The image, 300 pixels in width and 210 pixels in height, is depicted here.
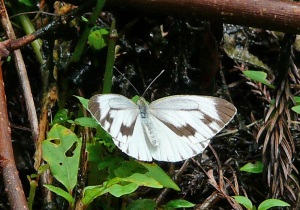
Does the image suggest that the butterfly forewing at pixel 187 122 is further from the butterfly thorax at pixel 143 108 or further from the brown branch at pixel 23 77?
the brown branch at pixel 23 77

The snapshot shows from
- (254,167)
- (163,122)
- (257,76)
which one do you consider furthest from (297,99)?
(163,122)

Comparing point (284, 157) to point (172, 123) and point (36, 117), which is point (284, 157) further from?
point (36, 117)

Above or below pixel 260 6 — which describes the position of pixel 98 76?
below

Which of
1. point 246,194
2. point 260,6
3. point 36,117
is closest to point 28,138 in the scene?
point 36,117

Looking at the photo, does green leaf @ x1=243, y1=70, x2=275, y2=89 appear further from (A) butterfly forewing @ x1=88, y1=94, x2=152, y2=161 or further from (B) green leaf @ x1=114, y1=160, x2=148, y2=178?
(B) green leaf @ x1=114, y1=160, x2=148, y2=178

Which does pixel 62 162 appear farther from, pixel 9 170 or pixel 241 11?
pixel 241 11
